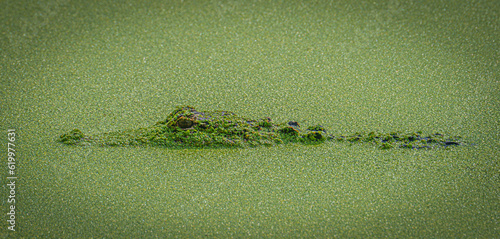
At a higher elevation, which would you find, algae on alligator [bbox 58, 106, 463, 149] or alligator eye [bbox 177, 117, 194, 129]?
alligator eye [bbox 177, 117, 194, 129]

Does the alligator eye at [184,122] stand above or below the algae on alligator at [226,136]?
above

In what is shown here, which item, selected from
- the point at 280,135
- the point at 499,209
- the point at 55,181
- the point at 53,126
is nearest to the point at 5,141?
the point at 53,126

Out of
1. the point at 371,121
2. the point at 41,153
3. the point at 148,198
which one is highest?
the point at 371,121

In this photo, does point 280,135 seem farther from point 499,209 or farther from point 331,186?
point 499,209

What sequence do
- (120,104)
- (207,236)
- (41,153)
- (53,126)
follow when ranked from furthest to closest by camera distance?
(120,104), (53,126), (41,153), (207,236)

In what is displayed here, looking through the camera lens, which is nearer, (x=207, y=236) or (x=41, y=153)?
(x=207, y=236)

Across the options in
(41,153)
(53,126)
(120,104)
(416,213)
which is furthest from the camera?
(120,104)

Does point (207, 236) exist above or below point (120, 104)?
below
